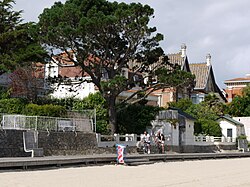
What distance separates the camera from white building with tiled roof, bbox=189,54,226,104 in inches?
2542

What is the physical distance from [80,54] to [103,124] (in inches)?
226

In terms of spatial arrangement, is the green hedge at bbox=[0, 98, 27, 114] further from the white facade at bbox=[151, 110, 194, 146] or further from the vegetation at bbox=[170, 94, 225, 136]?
the vegetation at bbox=[170, 94, 225, 136]

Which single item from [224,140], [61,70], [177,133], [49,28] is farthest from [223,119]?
[49,28]

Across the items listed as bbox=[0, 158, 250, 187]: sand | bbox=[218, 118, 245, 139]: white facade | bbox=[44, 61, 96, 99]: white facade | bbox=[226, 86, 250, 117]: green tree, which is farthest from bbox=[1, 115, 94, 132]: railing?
bbox=[226, 86, 250, 117]: green tree

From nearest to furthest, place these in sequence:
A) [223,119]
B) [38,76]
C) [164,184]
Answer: [164,184] < [38,76] < [223,119]

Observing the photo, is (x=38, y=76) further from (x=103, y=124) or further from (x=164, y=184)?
(x=164, y=184)

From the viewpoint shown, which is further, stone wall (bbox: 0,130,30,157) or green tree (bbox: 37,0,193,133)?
green tree (bbox: 37,0,193,133)

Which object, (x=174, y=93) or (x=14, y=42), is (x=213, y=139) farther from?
(x=14, y=42)

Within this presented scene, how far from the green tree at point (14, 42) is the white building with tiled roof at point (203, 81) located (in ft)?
107

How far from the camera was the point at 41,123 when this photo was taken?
27312 mm

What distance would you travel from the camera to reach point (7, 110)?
32000mm

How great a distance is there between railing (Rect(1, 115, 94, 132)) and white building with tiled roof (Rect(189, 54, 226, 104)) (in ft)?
118

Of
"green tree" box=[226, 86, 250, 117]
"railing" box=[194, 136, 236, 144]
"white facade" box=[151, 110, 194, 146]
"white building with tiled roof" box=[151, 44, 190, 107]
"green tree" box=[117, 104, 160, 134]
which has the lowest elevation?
"railing" box=[194, 136, 236, 144]

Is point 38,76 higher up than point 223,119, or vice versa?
point 38,76
